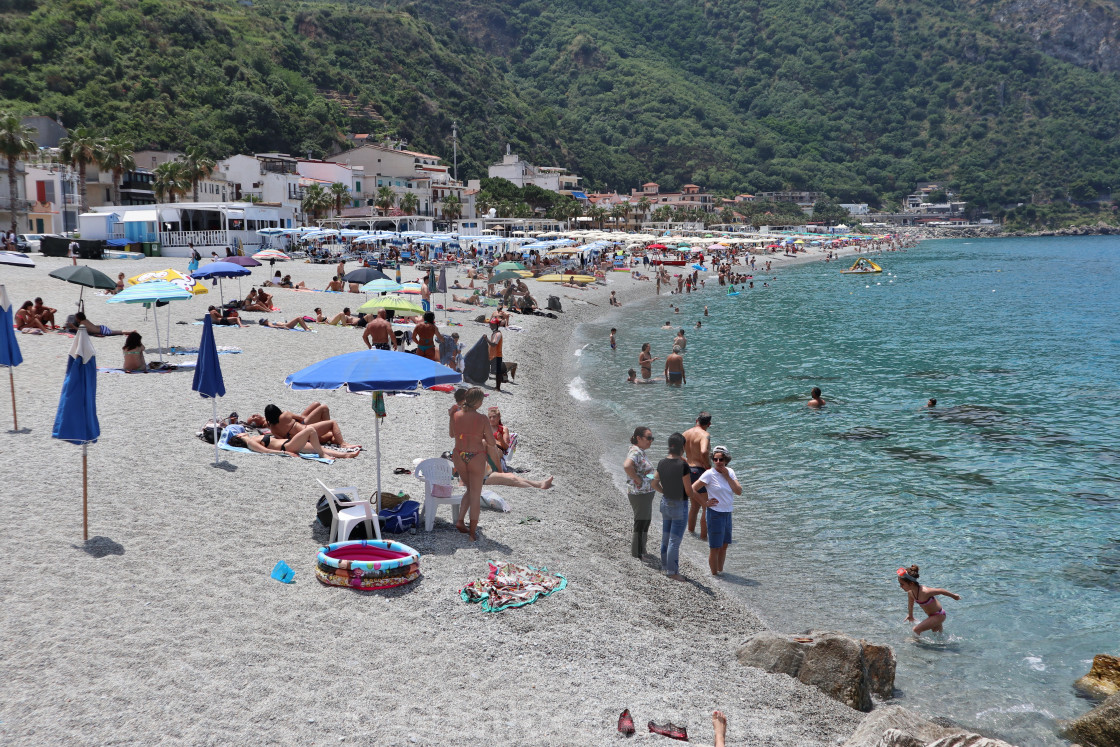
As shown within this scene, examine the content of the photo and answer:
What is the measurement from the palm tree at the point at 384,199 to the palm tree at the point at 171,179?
1940 centimetres

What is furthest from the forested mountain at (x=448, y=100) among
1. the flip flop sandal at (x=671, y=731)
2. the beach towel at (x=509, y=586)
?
the flip flop sandal at (x=671, y=731)

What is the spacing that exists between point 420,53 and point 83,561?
133424mm

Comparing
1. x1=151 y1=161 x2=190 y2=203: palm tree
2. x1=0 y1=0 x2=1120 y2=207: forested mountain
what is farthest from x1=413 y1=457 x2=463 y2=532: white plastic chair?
x1=0 y1=0 x2=1120 y2=207: forested mountain

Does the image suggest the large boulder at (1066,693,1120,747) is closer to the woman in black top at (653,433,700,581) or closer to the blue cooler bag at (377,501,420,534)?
the woman in black top at (653,433,700,581)

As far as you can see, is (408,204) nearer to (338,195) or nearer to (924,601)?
(338,195)

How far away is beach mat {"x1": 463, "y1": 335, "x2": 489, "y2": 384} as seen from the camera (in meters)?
16.3

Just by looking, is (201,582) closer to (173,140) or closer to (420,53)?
(173,140)

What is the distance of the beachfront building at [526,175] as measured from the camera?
107312 mm

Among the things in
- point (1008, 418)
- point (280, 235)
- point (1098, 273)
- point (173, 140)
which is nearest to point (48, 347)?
point (1008, 418)

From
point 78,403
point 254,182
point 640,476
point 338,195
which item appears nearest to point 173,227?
point 254,182

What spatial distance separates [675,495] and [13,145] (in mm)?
44299

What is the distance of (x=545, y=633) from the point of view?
21.6 ft

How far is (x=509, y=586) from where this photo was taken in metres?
7.21

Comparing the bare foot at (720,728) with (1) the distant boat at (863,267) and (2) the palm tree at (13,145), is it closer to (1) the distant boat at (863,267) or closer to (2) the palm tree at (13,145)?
(2) the palm tree at (13,145)
